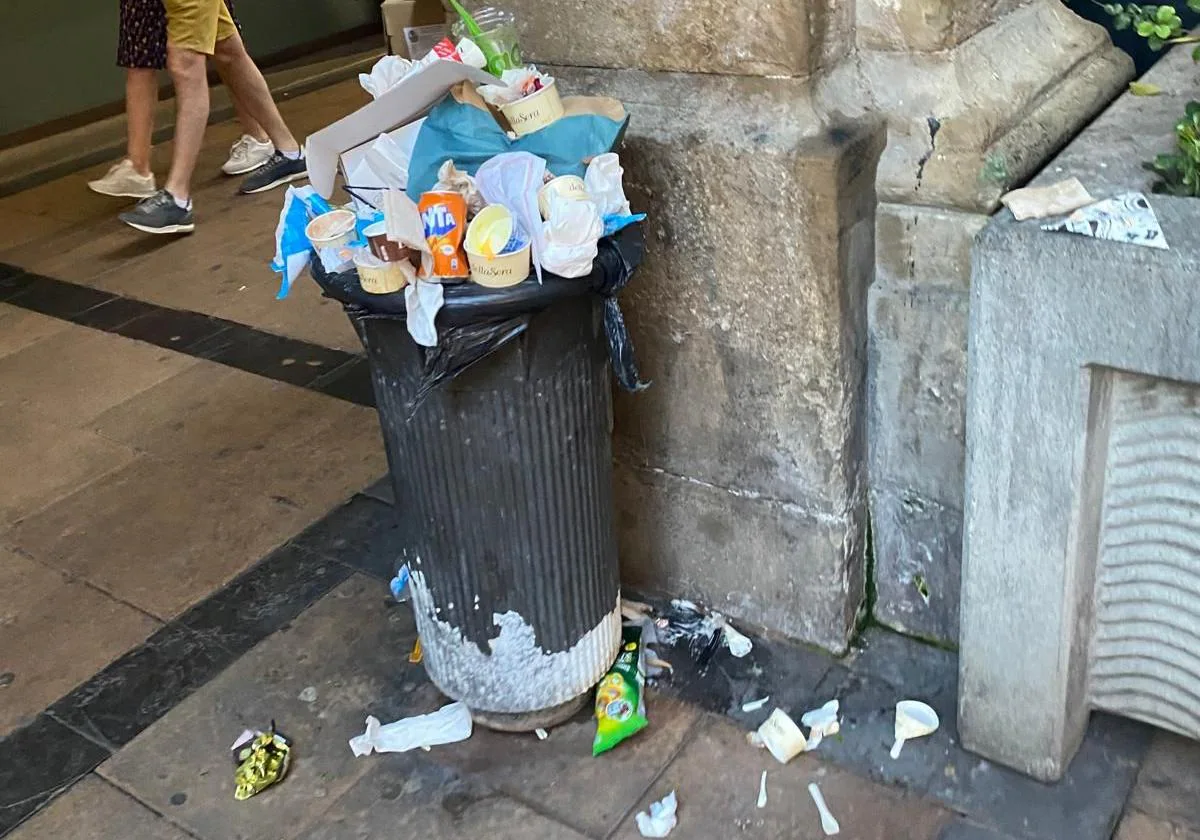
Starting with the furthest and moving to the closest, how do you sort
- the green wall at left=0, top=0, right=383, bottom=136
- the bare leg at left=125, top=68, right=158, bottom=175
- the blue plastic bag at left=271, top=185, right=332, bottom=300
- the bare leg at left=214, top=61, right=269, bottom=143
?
the green wall at left=0, top=0, right=383, bottom=136, the bare leg at left=214, top=61, right=269, bottom=143, the bare leg at left=125, top=68, right=158, bottom=175, the blue plastic bag at left=271, top=185, right=332, bottom=300

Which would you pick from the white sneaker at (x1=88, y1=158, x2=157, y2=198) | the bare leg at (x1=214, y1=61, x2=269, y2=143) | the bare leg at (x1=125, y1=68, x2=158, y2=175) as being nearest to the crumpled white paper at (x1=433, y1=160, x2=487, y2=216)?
the bare leg at (x1=125, y1=68, x2=158, y2=175)

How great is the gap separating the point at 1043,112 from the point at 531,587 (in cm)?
128

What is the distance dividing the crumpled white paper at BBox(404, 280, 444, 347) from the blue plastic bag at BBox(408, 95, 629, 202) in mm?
209

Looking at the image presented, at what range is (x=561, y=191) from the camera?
1781mm

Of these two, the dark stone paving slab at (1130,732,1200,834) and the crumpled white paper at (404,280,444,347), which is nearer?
the crumpled white paper at (404,280,444,347)

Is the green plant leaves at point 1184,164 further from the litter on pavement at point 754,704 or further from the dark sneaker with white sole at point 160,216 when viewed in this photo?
the dark sneaker with white sole at point 160,216

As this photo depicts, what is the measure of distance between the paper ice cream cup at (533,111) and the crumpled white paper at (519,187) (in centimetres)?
10

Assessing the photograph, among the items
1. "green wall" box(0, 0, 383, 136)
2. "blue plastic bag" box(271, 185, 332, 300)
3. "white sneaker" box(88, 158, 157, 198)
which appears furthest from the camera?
"green wall" box(0, 0, 383, 136)

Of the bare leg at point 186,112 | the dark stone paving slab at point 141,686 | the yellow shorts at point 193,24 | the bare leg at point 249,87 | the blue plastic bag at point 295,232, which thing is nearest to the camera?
the blue plastic bag at point 295,232

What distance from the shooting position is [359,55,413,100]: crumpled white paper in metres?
2.03

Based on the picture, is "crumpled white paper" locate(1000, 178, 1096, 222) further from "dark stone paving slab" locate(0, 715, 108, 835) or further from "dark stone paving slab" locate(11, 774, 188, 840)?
"dark stone paving slab" locate(0, 715, 108, 835)

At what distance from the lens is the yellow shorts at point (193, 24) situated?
16.2ft

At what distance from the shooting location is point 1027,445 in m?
1.77

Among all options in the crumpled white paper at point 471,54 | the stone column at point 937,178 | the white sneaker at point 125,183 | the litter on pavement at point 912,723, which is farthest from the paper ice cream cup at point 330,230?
the white sneaker at point 125,183
